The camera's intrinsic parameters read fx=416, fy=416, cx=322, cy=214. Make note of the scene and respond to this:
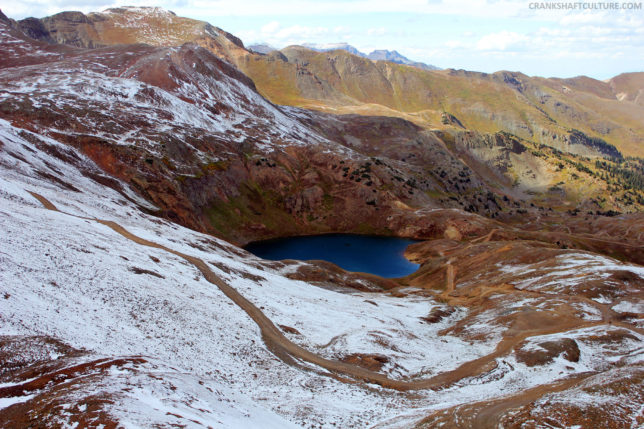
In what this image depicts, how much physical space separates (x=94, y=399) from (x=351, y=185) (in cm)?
13524

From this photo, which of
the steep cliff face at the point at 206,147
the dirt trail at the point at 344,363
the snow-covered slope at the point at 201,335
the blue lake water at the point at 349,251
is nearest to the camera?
the snow-covered slope at the point at 201,335

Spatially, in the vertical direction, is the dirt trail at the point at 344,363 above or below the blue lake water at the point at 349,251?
above

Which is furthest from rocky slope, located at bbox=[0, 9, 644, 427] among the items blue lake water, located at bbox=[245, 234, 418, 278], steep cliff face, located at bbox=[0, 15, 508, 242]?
blue lake water, located at bbox=[245, 234, 418, 278]

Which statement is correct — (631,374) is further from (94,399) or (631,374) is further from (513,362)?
(94,399)

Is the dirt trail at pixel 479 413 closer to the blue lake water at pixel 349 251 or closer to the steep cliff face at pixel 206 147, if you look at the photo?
the blue lake water at pixel 349 251

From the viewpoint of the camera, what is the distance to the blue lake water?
364ft

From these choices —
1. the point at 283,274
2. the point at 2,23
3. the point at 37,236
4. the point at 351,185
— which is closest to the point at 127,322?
the point at 37,236

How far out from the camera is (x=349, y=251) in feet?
404

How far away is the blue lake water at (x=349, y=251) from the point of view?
111m

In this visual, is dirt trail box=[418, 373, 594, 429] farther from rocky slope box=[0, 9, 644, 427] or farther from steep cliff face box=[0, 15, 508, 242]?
steep cliff face box=[0, 15, 508, 242]

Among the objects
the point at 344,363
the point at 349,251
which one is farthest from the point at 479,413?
the point at 349,251

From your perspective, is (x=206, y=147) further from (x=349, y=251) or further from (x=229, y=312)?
(x=229, y=312)

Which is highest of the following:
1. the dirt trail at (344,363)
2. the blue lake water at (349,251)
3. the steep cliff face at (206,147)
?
the steep cliff face at (206,147)

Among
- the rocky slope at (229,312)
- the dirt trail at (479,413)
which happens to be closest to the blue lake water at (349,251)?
the rocky slope at (229,312)
